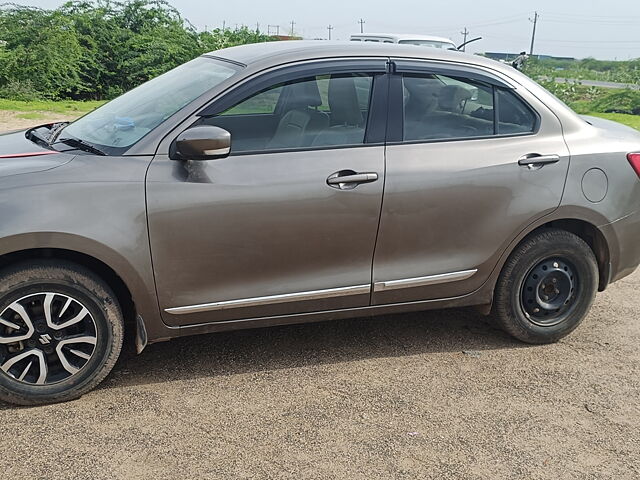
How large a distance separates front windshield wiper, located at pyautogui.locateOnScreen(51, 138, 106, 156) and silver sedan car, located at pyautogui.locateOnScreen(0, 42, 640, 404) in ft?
0.08

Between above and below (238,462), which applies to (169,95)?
→ above

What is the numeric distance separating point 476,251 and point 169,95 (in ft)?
6.68

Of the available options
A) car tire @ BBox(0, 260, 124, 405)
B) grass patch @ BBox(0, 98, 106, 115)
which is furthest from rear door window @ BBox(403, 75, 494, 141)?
grass patch @ BBox(0, 98, 106, 115)

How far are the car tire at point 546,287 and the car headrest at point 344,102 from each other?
1.34 meters

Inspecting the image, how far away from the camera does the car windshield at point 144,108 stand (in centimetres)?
383

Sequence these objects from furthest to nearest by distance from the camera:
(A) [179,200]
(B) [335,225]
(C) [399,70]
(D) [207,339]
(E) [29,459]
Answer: (D) [207,339], (C) [399,70], (B) [335,225], (A) [179,200], (E) [29,459]

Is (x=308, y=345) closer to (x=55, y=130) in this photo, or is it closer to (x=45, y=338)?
(x=45, y=338)

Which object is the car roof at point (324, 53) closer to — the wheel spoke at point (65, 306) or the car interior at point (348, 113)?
the car interior at point (348, 113)

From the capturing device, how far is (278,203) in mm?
3781

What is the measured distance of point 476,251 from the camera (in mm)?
4305

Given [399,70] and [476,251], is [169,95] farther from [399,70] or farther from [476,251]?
[476,251]

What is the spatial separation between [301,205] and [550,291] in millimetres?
1857

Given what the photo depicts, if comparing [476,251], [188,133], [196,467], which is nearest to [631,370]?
[476,251]

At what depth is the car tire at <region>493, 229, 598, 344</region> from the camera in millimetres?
4469
